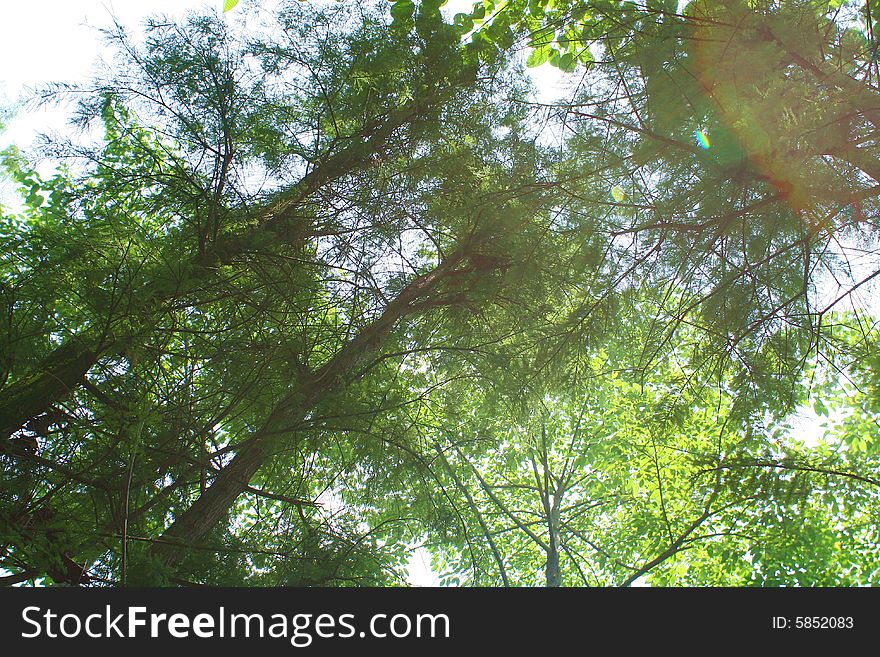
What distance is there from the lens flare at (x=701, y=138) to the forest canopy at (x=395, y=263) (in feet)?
0.11

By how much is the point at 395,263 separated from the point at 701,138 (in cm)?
200

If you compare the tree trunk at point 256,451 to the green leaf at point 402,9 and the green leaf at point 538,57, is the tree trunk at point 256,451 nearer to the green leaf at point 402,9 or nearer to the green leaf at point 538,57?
the green leaf at point 402,9

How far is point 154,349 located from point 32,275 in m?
0.68

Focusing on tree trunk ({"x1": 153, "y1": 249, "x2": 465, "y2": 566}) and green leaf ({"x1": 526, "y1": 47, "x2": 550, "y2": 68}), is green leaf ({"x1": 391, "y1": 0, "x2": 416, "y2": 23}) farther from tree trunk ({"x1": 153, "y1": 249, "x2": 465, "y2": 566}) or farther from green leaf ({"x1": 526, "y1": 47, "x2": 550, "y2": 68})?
tree trunk ({"x1": 153, "y1": 249, "x2": 465, "y2": 566})

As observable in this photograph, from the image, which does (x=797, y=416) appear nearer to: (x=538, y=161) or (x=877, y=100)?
(x=877, y=100)

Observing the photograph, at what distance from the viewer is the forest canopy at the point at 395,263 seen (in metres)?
2.34

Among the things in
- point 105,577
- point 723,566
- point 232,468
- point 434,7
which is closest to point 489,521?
point 723,566

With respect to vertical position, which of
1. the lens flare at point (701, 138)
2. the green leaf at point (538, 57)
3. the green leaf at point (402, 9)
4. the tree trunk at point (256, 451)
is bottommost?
the tree trunk at point (256, 451)

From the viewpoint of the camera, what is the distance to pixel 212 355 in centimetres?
294

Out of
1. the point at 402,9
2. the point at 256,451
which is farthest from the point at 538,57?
the point at 256,451

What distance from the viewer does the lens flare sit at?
8.00 feet

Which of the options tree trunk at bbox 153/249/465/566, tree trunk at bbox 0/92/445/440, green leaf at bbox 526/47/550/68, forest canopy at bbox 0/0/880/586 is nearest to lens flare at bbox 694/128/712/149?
forest canopy at bbox 0/0/880/586

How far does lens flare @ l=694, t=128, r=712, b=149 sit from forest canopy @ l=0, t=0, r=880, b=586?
0.03 metres

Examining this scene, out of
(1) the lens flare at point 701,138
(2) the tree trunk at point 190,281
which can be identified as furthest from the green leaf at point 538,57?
(1) the lens flare at point 701,138
